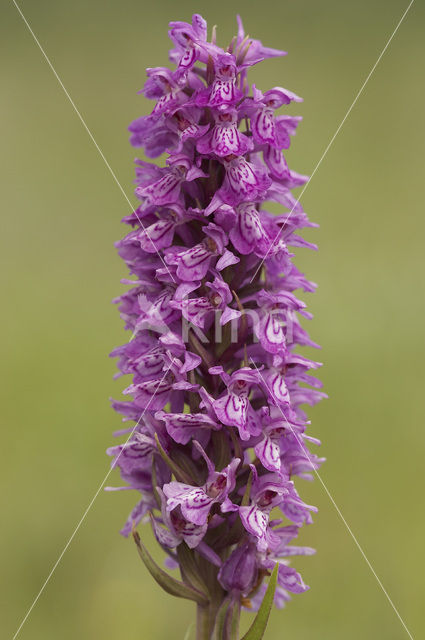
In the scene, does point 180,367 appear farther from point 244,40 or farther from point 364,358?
point 364,358

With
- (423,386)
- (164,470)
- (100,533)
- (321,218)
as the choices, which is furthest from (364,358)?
(164,470)

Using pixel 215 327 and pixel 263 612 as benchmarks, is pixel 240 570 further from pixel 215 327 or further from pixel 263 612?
pixel 215 327

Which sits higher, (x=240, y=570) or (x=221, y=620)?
(x=240, y=570)

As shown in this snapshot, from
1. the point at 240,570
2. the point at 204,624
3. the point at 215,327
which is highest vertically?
the point at 215,327

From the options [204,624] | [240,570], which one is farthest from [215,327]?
[204,624]

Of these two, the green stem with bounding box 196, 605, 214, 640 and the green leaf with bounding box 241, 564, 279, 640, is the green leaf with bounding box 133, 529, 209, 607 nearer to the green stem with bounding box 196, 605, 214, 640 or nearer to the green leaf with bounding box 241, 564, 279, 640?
the green stem with bounding box 196, 605, 214, 640

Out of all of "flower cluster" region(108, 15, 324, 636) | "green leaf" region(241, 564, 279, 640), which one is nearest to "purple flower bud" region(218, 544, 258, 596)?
"flower cluster" region(108, 15, 324, 636)
